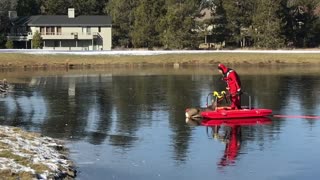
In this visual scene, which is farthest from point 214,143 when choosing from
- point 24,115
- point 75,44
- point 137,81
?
point 75,44

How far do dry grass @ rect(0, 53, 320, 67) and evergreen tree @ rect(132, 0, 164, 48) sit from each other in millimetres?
17548

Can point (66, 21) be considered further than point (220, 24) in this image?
Yes

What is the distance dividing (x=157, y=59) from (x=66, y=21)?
32.3 meters

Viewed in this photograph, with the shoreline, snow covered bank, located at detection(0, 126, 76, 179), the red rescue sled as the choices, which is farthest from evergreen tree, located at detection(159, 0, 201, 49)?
snow covered bank, located at detection(0, 126, 76, 179)

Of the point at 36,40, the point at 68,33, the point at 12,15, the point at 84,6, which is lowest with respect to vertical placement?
the point at 36,40

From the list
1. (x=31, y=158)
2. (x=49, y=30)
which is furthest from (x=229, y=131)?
(x=49, y=30)

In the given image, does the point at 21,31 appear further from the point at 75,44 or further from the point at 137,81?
the point at 137,81

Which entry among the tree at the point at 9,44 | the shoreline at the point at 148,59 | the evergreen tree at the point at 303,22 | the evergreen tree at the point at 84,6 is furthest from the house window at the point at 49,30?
the evergreen tree at the point at 303,22

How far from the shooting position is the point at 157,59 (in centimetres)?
6075

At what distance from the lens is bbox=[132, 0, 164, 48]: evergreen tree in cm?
7944

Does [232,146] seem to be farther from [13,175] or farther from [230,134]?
[13,175]

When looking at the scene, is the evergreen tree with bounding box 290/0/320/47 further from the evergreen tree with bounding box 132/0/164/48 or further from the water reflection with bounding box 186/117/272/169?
the water reflection with bounding box 186/117/272/169

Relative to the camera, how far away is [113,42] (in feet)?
294

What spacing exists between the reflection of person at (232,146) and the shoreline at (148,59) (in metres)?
38.5
